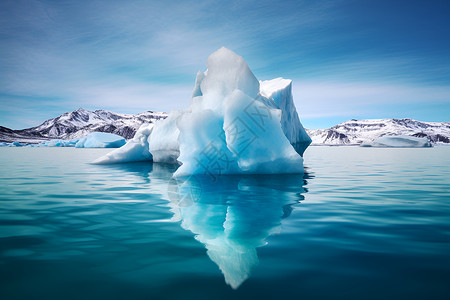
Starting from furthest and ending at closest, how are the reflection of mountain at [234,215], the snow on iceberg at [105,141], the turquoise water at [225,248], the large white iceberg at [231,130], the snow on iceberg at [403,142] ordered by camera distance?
1. the snow on iceberg at [403,142]
2. the snow on iceberg at [105,141]
3. the large white iceberg at [231,130]
4. the reflection of mountain at [234,215]
5. the turquoise water at [225,248]

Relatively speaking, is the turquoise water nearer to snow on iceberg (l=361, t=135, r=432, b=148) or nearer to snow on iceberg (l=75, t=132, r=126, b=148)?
snow on iceberg (l=75, t=132, r=126, b=148)

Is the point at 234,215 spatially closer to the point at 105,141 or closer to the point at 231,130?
the point at 231,130

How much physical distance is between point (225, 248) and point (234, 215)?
4.47 feet

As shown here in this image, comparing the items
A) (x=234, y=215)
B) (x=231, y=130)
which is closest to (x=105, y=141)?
(x=231, y=130)

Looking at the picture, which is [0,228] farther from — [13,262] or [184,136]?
[184,136]

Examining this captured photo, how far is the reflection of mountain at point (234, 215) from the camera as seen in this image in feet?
8.12

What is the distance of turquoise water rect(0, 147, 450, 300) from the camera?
199 centimetres

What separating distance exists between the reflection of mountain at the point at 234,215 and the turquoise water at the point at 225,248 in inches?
0.6

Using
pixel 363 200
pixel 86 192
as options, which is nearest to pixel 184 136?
pixel 86 192

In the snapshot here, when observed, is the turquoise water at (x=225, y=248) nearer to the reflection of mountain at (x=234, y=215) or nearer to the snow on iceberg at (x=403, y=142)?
the reflection of mountain at (x=234, y=215)

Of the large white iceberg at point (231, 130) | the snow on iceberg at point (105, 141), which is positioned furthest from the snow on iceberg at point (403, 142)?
the large white iceberg at point (231, 130)

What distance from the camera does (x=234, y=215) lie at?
4.06m

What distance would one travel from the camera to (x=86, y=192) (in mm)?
5953

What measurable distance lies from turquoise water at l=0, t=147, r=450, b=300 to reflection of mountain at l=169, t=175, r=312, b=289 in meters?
0.02
